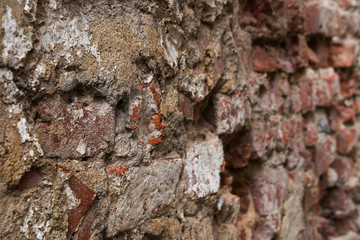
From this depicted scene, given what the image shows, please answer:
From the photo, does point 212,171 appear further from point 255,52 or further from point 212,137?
point 255,52

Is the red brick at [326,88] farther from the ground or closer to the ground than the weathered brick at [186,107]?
farther from the ground

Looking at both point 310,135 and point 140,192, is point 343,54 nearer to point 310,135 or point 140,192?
point 310,135

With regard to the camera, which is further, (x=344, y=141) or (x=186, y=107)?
(x=344, y=141)

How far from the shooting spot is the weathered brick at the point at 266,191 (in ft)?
4.98

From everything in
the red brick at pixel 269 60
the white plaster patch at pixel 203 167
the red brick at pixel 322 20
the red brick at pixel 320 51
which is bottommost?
the white plaster patch at pixel 203 167

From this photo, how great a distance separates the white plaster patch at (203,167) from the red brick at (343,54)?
1.34 m

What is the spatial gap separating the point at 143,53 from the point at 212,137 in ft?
1.38

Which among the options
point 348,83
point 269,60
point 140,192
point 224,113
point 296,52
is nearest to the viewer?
point 140,192

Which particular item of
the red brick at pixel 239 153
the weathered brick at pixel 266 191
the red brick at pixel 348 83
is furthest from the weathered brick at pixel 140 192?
the red brick at pixel 348 83

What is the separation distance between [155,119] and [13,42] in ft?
1.27

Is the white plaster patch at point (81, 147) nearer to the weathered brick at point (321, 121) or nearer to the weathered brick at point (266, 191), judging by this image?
the weathered brick at point (266, 191)

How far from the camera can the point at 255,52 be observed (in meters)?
1.54

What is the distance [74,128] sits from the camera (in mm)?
783

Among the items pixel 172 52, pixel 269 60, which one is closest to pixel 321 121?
pixel 269 60
